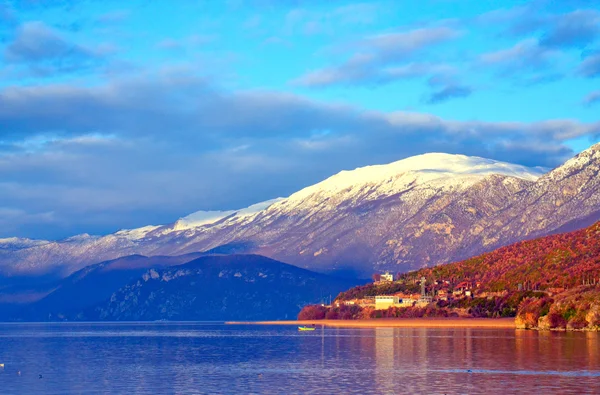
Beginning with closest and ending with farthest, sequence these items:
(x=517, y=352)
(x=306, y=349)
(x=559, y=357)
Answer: (x=559, y=357)
(x=517, y=352)
(x=306, y=349)

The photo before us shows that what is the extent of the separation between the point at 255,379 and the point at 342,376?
1057 centimetres

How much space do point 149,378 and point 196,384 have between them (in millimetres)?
11463

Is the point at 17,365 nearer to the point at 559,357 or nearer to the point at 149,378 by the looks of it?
the point at 149,378

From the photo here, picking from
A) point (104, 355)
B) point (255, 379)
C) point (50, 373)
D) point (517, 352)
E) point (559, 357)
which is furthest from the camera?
point (104, 355)

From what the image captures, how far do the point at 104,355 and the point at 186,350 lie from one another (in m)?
19.8

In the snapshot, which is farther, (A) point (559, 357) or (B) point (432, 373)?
(A) point (559, 357)

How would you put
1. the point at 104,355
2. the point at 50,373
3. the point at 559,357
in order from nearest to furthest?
the point at 50,373, the point at 559,357, the point at 104,355

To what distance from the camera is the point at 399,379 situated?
121000 millimetres

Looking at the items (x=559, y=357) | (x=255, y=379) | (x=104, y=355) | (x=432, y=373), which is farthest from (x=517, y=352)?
(x=104, y=355)

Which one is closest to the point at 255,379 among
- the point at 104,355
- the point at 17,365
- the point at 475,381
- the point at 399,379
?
the point at 399,379

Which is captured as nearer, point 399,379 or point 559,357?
point 399,379

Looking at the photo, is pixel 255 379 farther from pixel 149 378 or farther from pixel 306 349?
pixel 306 349

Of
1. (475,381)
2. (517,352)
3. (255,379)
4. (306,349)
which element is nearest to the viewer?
(475,381)

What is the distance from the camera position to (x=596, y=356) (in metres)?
146
